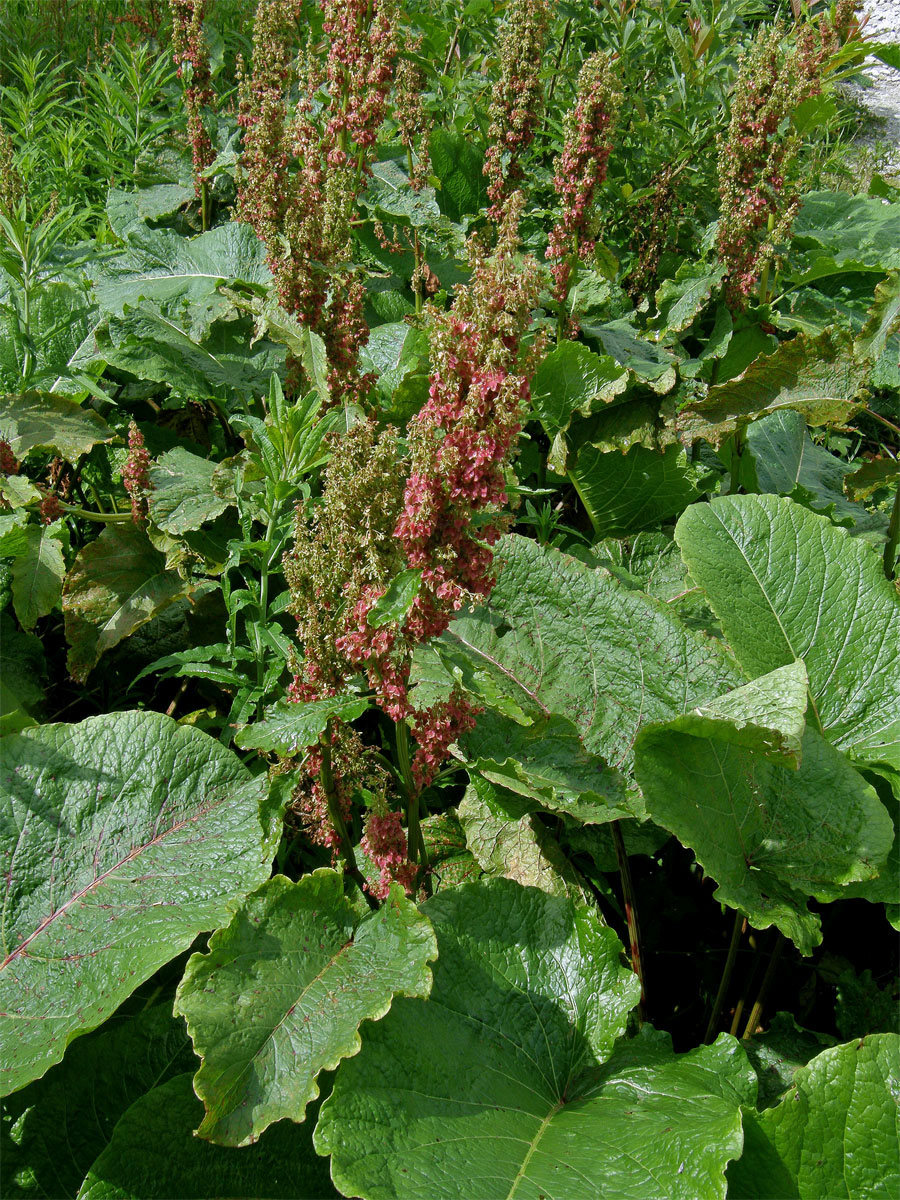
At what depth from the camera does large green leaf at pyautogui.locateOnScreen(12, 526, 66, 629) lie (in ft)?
7.95

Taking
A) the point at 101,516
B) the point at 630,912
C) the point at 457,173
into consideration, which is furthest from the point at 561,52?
the point at 630,912

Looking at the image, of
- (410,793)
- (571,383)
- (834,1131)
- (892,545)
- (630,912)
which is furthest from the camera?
(571,383)

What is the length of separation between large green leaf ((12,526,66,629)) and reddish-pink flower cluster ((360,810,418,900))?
118cm

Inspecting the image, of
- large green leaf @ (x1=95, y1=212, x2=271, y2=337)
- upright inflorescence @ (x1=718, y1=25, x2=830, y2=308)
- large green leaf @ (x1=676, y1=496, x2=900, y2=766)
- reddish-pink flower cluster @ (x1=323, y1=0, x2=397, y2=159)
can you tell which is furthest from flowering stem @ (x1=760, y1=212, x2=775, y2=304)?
large green leaf @ (x1=95, y1=212, x2=271, y2=337)

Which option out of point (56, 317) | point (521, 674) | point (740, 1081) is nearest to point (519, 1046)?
point (740, 1081)

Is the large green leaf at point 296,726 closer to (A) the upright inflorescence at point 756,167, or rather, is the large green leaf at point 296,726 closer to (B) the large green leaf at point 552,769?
(B) the large green leaf at point 552,769

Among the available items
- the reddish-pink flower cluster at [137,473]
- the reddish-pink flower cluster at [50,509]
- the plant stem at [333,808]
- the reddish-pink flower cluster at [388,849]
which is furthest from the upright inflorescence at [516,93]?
the reddish-pink flower cluster at [388,849]

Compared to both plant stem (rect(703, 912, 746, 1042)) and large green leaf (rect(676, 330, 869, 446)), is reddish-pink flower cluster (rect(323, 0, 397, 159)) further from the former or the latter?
plant stem (rect(703, 912, 746, 1042))

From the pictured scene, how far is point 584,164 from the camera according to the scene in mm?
2863

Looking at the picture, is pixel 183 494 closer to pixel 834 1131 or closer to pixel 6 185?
pixel 6 185

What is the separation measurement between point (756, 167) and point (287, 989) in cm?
296

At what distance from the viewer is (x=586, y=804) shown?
176 centimetres

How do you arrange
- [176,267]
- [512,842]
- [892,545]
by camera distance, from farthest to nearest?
[176,267] < [892,545] < [512,842]

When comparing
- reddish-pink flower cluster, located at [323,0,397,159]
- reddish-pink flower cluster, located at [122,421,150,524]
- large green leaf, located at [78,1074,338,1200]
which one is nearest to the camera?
large green leaf, located at [78,1074,338,1200]
